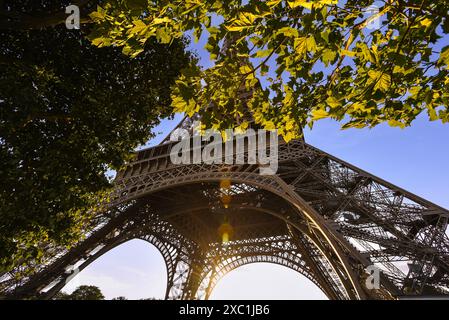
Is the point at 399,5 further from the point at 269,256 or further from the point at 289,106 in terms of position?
the point at 269,256

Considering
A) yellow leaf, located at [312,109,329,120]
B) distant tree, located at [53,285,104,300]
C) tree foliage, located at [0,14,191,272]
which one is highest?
tree foliage, located at [0,14,191,272]

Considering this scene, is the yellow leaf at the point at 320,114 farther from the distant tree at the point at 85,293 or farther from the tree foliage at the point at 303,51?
the distant tree at the point at 85,293

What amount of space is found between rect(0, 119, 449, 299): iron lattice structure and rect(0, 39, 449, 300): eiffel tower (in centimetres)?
6

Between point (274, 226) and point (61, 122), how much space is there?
73.6ft

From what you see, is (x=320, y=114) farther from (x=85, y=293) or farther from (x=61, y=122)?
(x=85, y=293)

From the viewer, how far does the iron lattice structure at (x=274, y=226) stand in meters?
13.3

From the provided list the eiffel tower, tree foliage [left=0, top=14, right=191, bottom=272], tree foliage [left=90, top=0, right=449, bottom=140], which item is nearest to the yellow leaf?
tree foliage [left=90, top=0, right=449, bottom=140]

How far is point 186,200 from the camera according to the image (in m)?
26.9

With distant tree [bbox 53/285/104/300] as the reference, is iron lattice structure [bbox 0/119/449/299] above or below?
above

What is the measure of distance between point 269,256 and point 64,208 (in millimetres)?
23471

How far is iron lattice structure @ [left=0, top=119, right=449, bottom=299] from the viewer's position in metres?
13.3

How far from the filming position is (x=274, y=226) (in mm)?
28328

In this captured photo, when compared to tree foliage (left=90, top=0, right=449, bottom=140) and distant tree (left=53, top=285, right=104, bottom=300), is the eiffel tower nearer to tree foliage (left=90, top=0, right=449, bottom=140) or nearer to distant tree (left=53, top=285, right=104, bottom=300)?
tree foliage (left=90, top=0, right=449, bottom=140)

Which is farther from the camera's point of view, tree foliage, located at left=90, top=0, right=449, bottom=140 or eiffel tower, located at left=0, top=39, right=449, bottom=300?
eiffel tower, located at left=0, top=39, right=449, bottom=300
